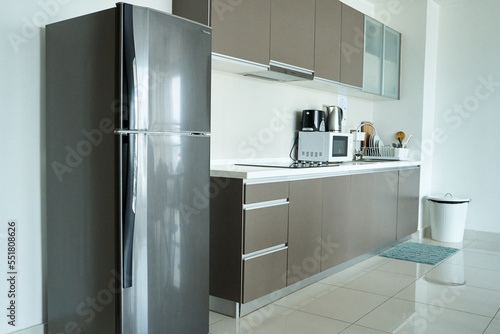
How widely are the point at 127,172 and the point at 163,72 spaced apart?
1.65 feet

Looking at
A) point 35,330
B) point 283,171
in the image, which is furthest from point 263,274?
point 35,330

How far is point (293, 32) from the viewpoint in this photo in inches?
140

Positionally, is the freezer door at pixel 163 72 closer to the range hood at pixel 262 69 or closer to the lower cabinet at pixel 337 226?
the range hood at pixel 262 69

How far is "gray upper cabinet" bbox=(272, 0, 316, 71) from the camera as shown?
337 cm

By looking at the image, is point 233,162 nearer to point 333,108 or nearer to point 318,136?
point 318,136

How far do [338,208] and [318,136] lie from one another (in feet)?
2.35

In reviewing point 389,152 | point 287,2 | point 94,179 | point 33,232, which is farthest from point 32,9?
point 389,152

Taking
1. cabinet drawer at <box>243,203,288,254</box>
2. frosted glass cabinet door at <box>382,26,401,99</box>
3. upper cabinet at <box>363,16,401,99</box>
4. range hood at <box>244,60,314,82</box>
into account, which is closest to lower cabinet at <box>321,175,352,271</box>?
cabinet drawer at <box>243,203,288,254</box>

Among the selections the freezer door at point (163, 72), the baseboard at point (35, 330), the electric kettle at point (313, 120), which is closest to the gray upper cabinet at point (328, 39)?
the electric kettle at point (313, 120)

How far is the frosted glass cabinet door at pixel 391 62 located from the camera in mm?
5094

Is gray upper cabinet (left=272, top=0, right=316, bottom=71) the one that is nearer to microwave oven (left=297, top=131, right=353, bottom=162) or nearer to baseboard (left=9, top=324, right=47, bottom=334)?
microwave oven (left=297, top=131, right=353, bottom=162)

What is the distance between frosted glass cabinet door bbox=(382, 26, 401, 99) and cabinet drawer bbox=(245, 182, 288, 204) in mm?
2534

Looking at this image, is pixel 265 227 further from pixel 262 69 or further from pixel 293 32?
Result: pixel 293 32

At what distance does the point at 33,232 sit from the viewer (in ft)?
7.91
